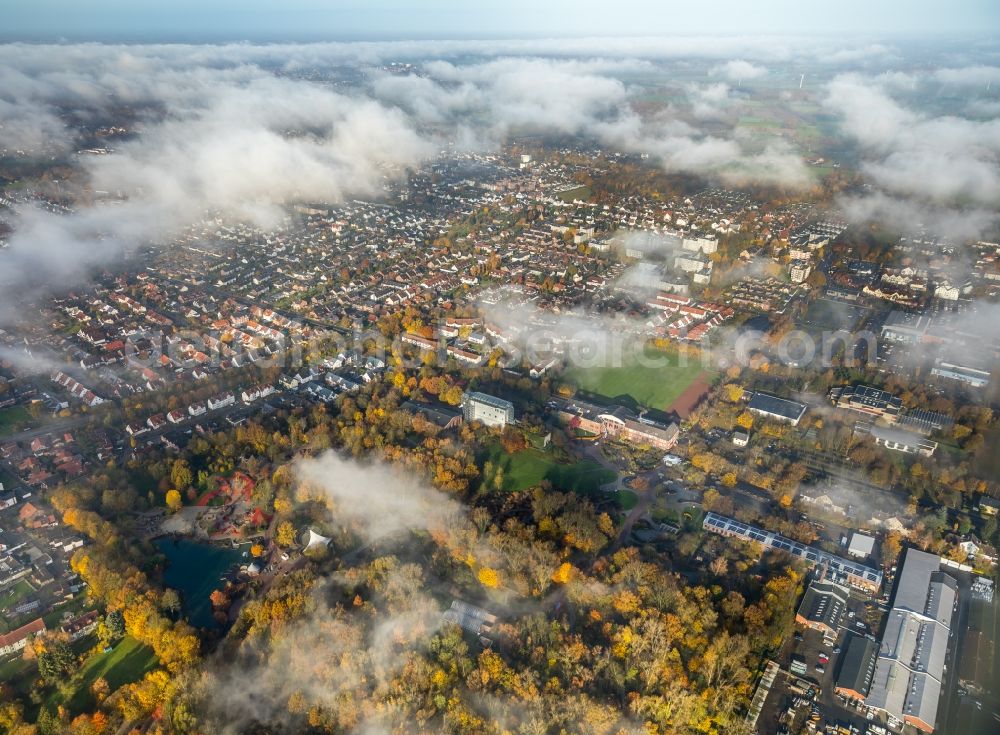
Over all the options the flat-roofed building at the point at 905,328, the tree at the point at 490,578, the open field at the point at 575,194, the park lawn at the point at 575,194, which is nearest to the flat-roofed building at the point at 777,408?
the flat-roofed building at the point at 905,328

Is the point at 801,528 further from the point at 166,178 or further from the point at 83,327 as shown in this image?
the point at 166,178

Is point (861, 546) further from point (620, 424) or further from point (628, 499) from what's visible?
point (620, 424)

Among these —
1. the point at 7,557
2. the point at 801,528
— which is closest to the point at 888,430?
the point at 801,528

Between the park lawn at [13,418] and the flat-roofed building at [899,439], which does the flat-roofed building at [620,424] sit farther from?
the park lawn at [13,418]

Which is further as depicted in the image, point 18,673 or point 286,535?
point 286,535

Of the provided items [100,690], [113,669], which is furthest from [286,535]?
[100,690]

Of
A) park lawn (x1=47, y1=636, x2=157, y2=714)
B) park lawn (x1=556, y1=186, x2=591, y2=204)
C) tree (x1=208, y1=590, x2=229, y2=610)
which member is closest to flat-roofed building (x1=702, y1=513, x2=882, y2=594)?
tree (x1=208, y1=590, x2=229, y2=610)
